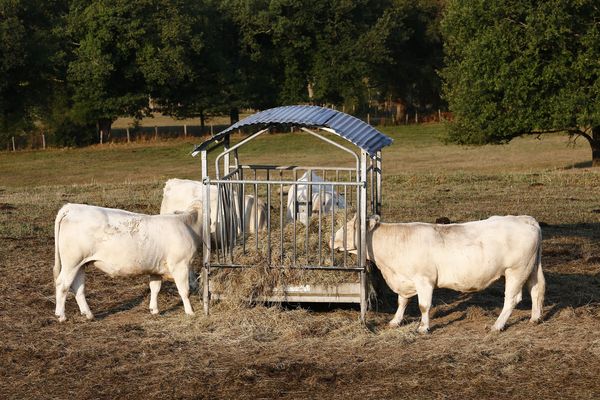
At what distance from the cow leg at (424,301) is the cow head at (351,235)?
101 centimetres

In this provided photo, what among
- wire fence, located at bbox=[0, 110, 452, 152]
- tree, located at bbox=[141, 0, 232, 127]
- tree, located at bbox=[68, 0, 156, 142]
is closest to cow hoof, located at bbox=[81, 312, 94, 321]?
wire fence, located at bbox=[0, 110, 452, 152]

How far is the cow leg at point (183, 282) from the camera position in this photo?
12.1m

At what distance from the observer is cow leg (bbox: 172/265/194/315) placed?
12.1 m

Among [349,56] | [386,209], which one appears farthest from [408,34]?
[386,209]

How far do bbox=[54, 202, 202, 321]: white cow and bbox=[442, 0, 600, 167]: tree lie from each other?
24.5m

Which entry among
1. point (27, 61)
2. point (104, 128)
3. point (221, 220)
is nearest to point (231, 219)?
point (221, 220)

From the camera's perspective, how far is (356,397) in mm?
8906

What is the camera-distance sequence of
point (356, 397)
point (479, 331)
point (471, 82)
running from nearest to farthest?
point (356, 397), point (479, 331), point (471, 82)

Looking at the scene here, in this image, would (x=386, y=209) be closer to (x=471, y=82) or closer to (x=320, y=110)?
(x=320, y=110)

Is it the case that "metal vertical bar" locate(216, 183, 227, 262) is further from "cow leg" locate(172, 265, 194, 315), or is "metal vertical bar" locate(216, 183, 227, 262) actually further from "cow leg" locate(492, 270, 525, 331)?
"cow leg" locate(492, 270, 525, 331)

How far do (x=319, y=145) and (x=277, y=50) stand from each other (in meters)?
13.3

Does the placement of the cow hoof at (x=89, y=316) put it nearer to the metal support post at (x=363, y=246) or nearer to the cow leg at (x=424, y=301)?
the metal support post at (x=363, y=246)

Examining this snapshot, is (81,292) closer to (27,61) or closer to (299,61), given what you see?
(27,61)

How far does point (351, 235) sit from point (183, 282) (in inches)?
91.5
